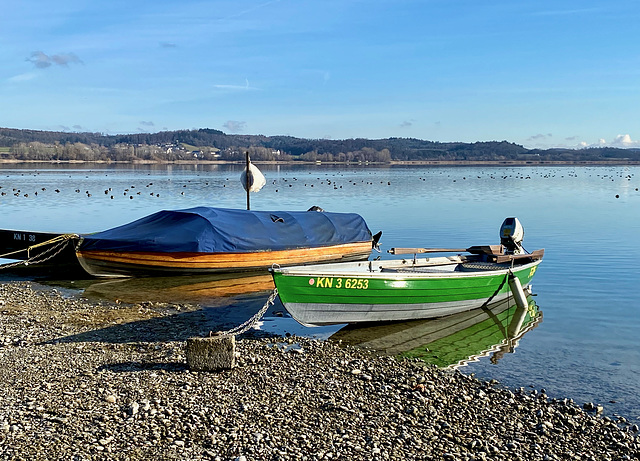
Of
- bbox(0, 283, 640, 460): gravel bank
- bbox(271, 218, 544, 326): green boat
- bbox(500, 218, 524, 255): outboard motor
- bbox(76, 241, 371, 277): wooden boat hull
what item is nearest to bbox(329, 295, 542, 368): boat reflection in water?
bbox(271, 218, 544, 326): green boat

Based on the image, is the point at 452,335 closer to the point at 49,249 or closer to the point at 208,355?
the point at 208,355

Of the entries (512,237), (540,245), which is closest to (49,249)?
(512,237)

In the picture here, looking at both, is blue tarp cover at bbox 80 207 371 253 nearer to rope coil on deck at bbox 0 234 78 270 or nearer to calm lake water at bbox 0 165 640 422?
rope coil on deck at bbox 0 234 78 270

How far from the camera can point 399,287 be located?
15102mm

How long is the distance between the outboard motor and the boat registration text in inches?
306

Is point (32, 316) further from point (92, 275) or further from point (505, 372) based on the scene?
point (505, 372)

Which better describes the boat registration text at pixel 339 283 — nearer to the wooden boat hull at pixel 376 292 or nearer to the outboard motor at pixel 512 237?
the wooden boat hull at pixel 376 292

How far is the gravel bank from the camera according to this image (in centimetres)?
797

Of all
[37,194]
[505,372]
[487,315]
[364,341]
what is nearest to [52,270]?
[364,341]

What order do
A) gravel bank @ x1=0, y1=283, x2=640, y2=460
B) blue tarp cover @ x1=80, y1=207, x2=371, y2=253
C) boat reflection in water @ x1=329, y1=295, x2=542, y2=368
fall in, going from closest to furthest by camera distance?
gravel bank @ x1=0, y1=283, x2=640, y2=460 → boat reflection in water @ x1=329, y1=295, x2=542, y2=368 → blue tarp cover @ x1=80, y1=207, x2=371, y2=253

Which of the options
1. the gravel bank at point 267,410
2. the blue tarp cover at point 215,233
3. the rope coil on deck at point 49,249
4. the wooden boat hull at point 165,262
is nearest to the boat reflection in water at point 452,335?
the gravel bank at point 267,410

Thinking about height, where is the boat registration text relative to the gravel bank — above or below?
above

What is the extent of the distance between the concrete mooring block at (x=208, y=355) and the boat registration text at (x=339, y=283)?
338cm

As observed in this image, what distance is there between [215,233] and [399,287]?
8.36 metres
